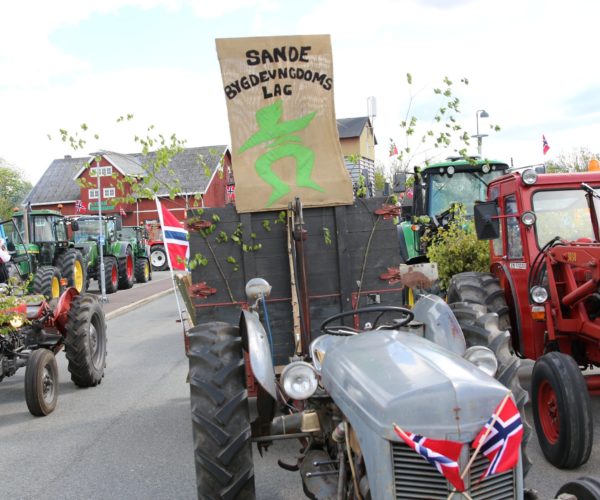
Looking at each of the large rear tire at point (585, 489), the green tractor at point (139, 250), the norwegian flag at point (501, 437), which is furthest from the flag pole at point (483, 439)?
the green tractor at point (139, 250)

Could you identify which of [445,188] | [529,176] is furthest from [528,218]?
[445,188]

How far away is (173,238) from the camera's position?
27.1 ft

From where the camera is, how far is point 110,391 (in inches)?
306

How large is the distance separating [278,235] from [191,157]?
42.5 m

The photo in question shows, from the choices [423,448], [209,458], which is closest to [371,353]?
[423,448]

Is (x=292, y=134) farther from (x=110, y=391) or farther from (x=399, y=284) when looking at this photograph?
(x=110, y=391)

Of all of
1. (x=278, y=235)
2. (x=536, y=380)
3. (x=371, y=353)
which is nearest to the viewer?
(x=371, y=353)

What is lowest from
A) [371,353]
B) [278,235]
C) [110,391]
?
[110,391]

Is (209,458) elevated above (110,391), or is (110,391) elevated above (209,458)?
(209,458)

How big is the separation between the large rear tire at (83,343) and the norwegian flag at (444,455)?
19.1 ft

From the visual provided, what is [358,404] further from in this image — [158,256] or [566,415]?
[158,256]

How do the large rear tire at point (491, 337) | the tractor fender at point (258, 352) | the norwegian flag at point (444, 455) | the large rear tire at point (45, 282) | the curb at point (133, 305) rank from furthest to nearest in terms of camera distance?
the curb at point (133, 305) → the large rear tire at point (45, 282) → the large rear tire at point (491, 337) → the tractor fender at point (258, 352) → the norwegian flag at point (444, 455)

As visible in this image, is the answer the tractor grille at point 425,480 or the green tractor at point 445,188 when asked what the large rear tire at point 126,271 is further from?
the tractor grille at point 425,480

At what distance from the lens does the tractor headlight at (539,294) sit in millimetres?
5312
